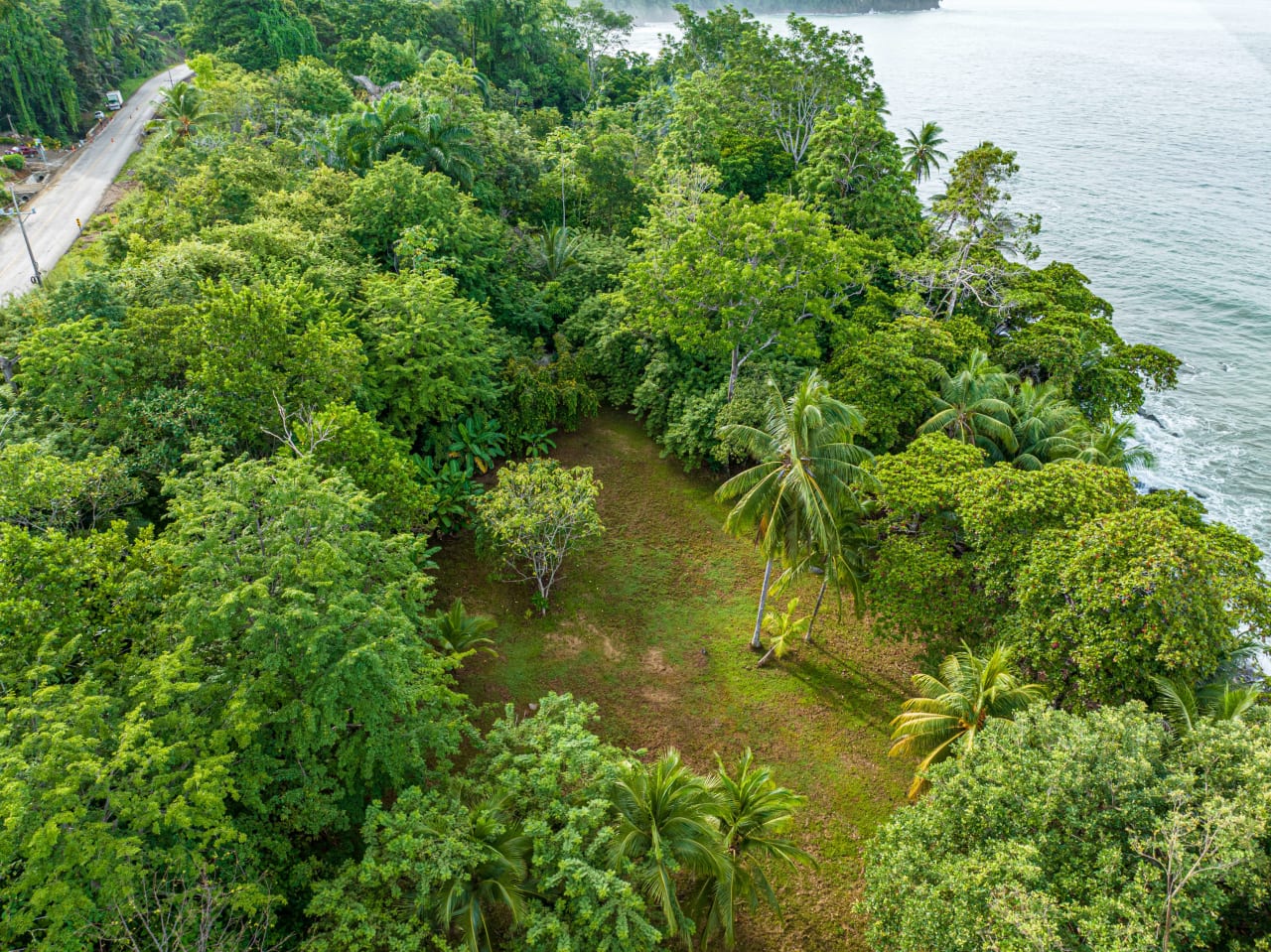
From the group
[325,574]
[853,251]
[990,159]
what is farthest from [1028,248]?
[325,574]

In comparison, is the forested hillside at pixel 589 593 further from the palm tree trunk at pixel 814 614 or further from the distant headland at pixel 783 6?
the distant headland at pixel 783 6

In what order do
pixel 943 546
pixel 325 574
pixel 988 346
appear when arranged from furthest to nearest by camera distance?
pixel 988 346
pixel 943 546
pixel 325 574

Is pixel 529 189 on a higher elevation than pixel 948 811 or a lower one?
higher

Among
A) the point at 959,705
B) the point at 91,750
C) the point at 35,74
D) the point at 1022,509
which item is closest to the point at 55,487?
the point at 91,750

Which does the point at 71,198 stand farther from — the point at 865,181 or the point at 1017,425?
the point at 1017,425

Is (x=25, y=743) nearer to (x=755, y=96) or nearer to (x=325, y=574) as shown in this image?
(x=325, y=574)

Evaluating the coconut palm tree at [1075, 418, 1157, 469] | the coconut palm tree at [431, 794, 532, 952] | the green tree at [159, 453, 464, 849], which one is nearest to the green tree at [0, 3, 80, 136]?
the green tree at [159, 453, 464, 849]

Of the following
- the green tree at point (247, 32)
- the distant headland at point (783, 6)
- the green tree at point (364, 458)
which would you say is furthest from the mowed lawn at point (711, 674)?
the distant headland at point (783, 6)

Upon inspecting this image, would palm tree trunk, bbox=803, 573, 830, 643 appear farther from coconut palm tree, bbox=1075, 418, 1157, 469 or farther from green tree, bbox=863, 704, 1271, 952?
coconut palm tree, bbox=1075, 418, 1157, 469
